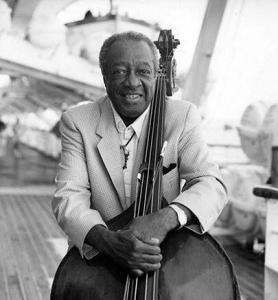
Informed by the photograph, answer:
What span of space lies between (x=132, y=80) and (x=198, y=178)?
0.36 m

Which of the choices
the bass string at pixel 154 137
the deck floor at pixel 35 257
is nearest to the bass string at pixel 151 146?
the bass string at pixel 154 137

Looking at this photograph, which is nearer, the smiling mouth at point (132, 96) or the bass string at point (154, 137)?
the bass string at point (154, 137)

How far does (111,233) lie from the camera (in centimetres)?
119

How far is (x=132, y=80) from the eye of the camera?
52.6 inches

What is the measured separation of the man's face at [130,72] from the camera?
135 centimetres

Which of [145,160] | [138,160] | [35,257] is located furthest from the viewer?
[35,257]

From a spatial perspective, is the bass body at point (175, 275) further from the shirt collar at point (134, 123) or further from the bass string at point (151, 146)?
the shirt collar at point (134, 123)

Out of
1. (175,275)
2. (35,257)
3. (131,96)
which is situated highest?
(131,96)

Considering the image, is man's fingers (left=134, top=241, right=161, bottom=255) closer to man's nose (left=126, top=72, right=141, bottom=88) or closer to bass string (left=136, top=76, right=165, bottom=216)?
bass string (left=136, top=76, right=165, bottom=216)

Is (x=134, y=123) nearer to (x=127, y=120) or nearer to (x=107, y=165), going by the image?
(x=127, y=120)

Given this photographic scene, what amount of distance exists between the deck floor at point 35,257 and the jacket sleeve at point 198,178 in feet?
4.90

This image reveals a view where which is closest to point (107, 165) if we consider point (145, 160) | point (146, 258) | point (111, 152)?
point (111, 152)

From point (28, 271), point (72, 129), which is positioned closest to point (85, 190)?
point (72, 129)

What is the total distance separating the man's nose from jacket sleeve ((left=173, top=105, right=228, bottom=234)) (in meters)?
0.22
